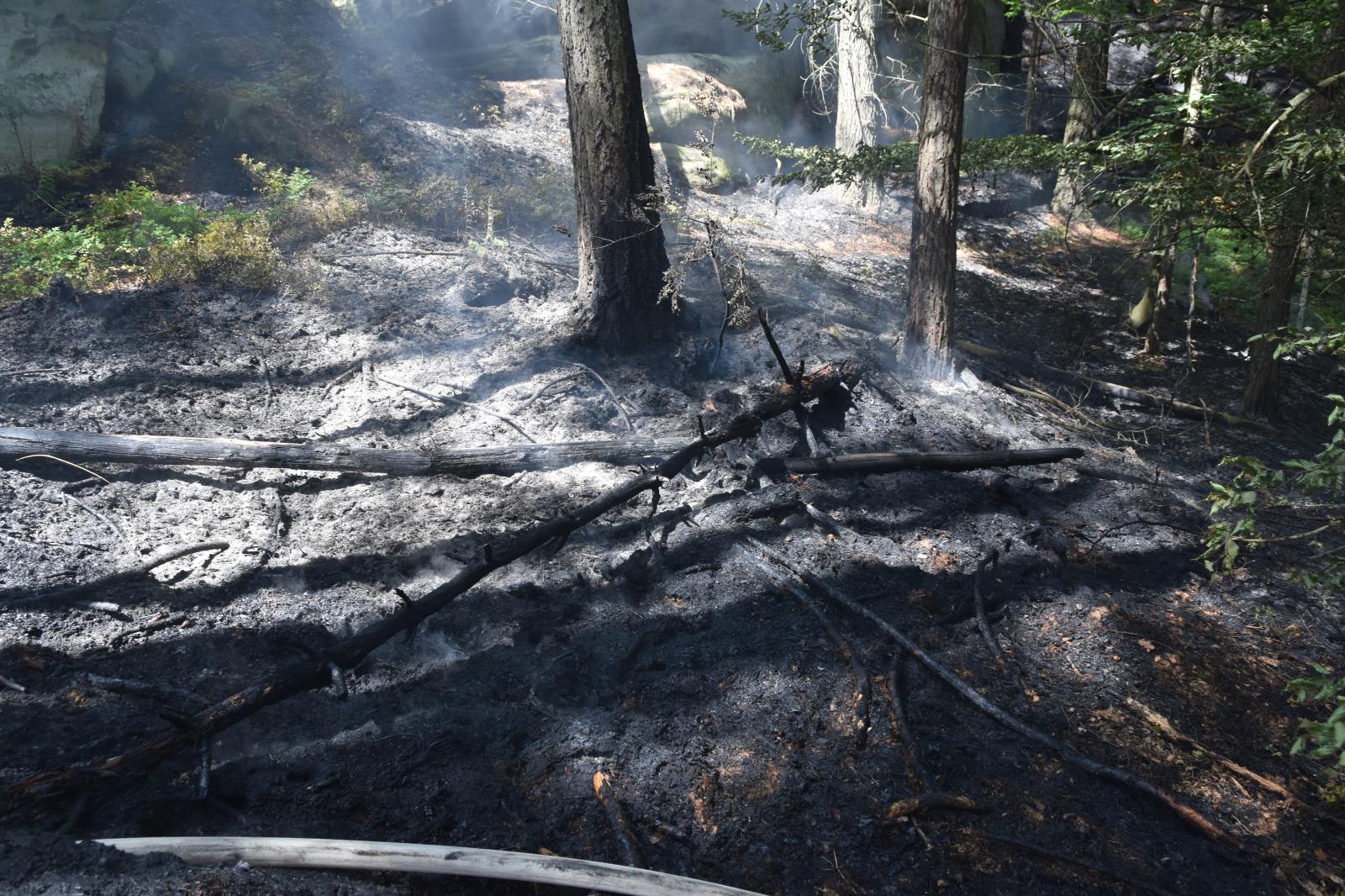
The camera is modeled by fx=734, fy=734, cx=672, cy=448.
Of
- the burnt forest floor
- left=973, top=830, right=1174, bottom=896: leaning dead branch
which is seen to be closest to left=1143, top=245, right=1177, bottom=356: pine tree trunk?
the burnt forest floor

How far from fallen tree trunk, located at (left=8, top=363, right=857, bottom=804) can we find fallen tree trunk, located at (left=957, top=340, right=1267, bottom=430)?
2954mm

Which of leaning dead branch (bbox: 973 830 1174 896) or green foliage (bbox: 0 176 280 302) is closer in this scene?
leaning dead branch (bbox: 973 830 1174 896)

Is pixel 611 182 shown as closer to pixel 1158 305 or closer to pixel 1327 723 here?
pixel 1327 723

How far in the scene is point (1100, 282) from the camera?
37.9ft

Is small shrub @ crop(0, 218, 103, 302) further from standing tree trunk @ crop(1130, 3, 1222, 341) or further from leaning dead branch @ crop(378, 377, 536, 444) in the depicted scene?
standing tree trunk @ crop(1130, 3, 1222, 341)

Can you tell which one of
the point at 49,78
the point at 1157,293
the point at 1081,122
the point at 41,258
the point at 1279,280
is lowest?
the point at 1157,293

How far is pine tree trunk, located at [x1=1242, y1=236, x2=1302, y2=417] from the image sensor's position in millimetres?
7104

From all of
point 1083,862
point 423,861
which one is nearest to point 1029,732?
point 1083,862

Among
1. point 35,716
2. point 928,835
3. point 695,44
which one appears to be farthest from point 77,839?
point 695,44

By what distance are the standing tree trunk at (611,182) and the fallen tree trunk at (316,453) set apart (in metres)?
2.16

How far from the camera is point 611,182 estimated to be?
283 inches

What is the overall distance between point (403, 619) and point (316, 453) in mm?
2006

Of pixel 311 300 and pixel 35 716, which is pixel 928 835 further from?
pixel 311 300

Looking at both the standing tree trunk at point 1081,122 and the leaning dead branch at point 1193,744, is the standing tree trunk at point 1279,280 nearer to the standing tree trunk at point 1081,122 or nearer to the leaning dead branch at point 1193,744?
the standing tree trunk at point 1081,122
